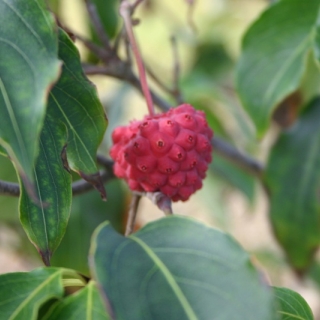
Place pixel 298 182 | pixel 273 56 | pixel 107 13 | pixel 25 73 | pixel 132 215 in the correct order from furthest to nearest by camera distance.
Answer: pixel 107 13, pixel 298 182, pixel 273 56, pixel 132 215, pixel 25 73

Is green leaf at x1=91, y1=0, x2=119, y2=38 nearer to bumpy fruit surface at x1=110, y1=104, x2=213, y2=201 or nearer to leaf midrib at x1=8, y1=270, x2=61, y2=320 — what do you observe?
bumpy fruit surface at x1=110, y1=104, x2=213, y2=201

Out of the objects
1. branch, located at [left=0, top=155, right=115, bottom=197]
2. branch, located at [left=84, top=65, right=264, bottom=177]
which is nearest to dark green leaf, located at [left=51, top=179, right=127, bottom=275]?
branch, located at [left=84, top=65, right=264, bottom=177]

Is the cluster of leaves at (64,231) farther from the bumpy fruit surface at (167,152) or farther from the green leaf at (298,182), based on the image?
the green leaf at (298,182)

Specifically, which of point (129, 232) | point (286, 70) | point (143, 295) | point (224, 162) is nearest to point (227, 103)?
point (224, 162)

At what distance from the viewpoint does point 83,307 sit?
0.46 meters

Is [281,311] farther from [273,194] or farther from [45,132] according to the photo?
[273,194]

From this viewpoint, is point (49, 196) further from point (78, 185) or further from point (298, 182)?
point (298, 182)

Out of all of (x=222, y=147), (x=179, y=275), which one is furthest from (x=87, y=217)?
(x=179, y=275)

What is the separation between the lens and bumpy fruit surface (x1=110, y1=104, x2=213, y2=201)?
1.80 ft

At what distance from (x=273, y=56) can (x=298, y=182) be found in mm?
253

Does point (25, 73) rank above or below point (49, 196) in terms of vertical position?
above

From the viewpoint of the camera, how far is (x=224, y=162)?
1304 millimetres

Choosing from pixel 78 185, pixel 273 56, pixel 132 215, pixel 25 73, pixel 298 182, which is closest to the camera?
pixel 25 73

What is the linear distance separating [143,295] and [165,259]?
0.13ft
